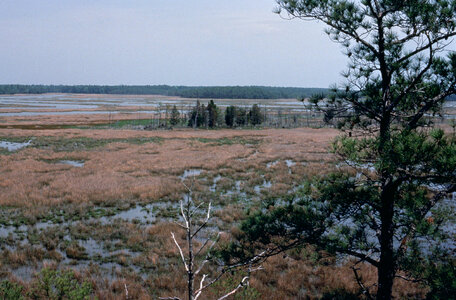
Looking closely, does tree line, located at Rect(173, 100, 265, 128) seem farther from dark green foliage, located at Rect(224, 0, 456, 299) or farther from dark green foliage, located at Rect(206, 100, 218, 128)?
dark green foliage, located at Rect(224, 0, 456, 299)

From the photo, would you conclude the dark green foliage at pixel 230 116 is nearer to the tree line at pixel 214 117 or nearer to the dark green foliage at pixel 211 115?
the tree line at pixel 214 117

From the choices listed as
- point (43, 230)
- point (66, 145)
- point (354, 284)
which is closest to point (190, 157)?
point (66, 145)

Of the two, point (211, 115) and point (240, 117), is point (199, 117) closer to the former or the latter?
point (211, 115)

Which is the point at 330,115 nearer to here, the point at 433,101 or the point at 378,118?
the point at 378,118

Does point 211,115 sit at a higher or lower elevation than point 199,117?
higher

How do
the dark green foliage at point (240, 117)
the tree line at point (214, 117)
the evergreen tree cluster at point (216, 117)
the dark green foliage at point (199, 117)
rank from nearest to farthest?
the tree line at point (214, 117), the evergreen tree cluster at point (216, 117), the dark green foliage at point (199, 117), the dark green foliage at point (240, 117)

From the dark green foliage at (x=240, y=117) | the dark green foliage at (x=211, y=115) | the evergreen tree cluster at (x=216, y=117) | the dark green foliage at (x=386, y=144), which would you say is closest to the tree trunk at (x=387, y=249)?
the dark green foliage at (x=386, y=144)

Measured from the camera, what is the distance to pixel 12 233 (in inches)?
516

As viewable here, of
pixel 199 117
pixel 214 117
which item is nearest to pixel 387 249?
pixel 214 117

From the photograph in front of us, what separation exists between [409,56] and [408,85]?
0.62 metres

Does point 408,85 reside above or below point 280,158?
above

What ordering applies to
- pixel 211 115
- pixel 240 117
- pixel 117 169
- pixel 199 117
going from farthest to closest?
1. pixel 240 117
2. pixel 199 117
3. pixel 211 115
4. pixel 117 169

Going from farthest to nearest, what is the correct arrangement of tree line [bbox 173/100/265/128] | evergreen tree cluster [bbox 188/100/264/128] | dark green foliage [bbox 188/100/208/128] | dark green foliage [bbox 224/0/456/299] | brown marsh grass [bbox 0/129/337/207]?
dark green foliage [bbox 188/100/208/128], evergreen tree cluster [bbox 188/100/264/128], tree line [bbox 173/100/265/128], brown marsh grass [bbox 0/129/337/207], dark green foliage [bbox 224/0/456/299]

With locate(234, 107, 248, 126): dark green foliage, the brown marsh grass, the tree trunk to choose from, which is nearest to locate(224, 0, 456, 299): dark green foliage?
the tree trunk
